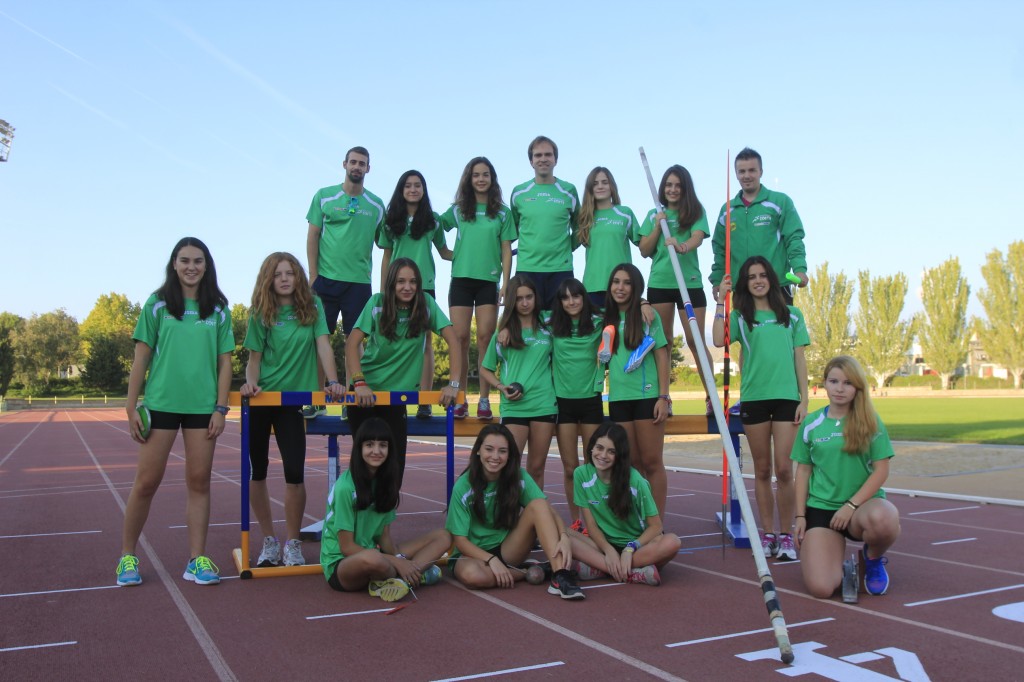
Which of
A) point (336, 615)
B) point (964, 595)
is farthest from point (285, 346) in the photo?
point (964, 595)

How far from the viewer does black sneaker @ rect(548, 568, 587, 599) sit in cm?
447

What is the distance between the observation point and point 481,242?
6.21 metres

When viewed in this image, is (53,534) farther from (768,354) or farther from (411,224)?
(768,354)

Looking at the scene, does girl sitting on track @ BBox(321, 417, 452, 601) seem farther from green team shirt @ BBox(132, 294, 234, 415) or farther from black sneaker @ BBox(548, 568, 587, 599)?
green team shirt @ BBox(132, 294, 234, 415)

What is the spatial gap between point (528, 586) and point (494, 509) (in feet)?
1.64

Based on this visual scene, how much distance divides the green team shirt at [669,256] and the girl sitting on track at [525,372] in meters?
1.07

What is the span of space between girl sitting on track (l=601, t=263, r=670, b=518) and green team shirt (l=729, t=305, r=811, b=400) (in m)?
0.59

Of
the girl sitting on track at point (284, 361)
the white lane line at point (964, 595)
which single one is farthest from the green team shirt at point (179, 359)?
the white lane line at point (964, 595)

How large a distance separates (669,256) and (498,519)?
7.92 feet

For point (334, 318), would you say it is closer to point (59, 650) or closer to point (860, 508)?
point (59, 650)

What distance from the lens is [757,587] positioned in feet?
15.8

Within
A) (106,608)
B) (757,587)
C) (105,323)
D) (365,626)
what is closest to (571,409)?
(757,587)

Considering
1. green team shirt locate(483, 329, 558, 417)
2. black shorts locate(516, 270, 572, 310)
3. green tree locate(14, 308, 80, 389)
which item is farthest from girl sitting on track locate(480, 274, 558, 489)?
green tree locate(14, 308, 80, 389)

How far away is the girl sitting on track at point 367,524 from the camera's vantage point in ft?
15.1
